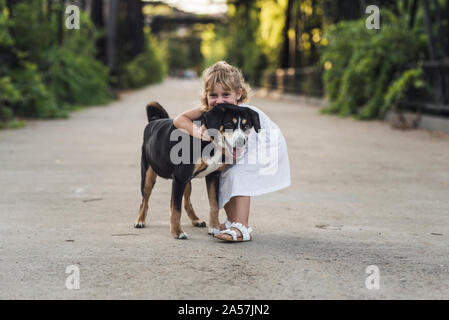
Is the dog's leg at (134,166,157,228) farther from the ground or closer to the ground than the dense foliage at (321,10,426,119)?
closer to the ground

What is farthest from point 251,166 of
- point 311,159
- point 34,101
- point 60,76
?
point 60,76

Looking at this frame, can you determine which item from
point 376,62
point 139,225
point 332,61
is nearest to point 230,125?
point 139,225

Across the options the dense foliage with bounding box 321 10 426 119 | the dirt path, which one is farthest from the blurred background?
the dirt path

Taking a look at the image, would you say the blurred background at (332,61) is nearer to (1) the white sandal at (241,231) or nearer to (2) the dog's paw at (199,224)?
(2) the dog's paw at (199,224)

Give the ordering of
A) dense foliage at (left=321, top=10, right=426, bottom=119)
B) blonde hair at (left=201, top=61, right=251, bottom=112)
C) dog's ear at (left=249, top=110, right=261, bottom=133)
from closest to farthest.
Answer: dog's ear at (left=249, top=110, right=261, bottom=133), blonde hair at (left=201, top=61, right=251, bottom=112), dense foliage at (left=321, top=10, right=426, bottom=119)

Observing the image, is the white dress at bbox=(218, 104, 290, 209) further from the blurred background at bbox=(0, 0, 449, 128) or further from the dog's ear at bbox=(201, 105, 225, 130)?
the blurred background at bbox=(0, 0, 449, 128)

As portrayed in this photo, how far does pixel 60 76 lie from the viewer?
20.0 meters

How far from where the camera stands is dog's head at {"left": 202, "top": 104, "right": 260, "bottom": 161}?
4.58m

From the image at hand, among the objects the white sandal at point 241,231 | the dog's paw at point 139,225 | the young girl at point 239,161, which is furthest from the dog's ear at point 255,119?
the dog's paw at point 139,225

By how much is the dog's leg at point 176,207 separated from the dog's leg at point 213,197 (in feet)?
0.90

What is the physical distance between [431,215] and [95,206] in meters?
2.90

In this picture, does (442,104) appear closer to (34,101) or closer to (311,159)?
(311,159)

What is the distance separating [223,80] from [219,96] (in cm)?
11

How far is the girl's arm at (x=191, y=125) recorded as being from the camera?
15.8ft
